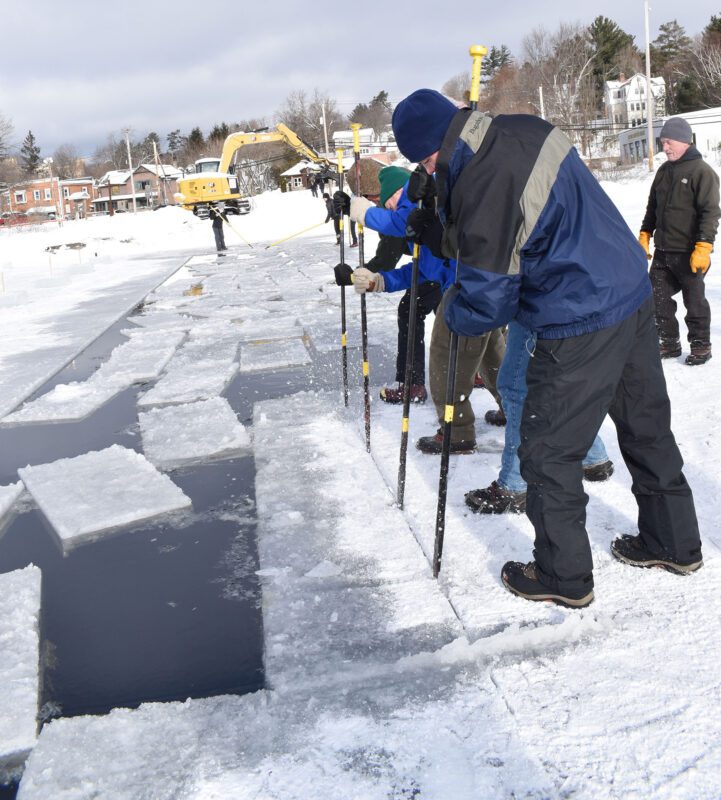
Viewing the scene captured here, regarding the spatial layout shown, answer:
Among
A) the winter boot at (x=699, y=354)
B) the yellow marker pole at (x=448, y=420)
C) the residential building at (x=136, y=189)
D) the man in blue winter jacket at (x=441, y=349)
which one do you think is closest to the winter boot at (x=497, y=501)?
the yellow marker pole at (x=448, y=420)

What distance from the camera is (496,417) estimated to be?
446 cm

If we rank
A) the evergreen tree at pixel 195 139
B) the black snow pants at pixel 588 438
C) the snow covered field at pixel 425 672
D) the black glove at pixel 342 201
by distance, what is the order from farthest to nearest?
the evergreen tree at pixel 195 139, the black glove at pixel 342 201, the black snow pants at pixel 588 438, the snow covered field at pixel 425 672

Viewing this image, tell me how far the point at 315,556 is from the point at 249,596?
0.35 m

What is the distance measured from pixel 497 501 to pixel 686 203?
3051 millimetres

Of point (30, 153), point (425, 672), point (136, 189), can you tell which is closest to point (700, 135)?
point (425, 672)

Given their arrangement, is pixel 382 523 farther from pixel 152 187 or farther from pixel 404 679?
pixel 152 187

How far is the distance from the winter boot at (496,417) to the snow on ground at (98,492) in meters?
1.94

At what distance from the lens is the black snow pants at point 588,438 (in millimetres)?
2273

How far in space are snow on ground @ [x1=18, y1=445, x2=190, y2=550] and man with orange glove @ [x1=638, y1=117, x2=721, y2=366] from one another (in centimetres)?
350

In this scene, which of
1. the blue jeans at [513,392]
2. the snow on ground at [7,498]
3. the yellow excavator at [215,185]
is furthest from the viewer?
the yellow excavator at [215,185]

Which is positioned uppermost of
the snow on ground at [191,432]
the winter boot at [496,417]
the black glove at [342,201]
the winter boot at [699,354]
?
the black glove at [342,201]

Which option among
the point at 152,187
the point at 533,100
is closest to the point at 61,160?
the point at 152,187

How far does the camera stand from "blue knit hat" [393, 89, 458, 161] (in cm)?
229

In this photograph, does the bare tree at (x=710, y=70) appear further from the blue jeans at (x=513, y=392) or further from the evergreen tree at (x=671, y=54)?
the blue jeans at (x=513, y=392)
